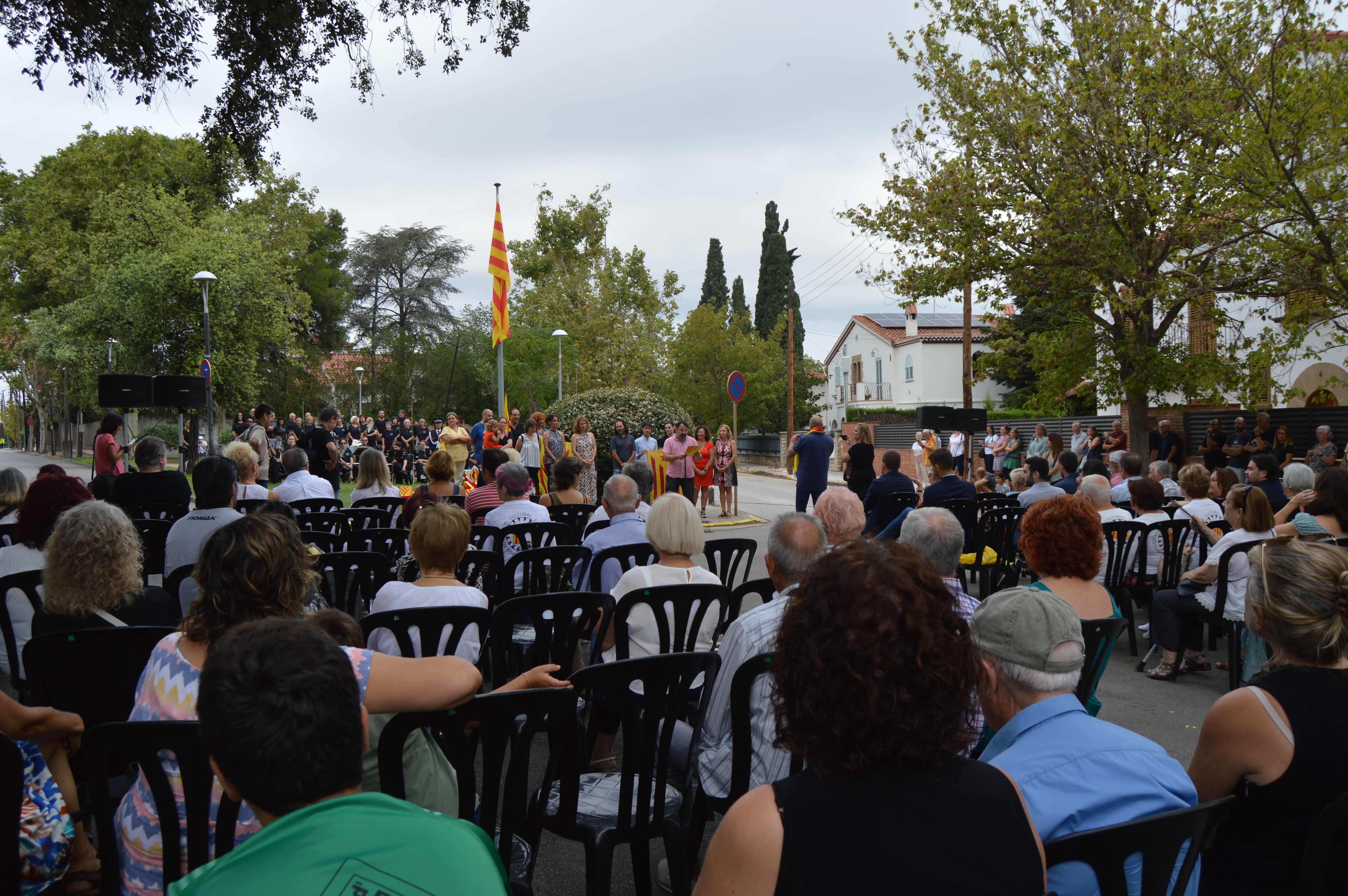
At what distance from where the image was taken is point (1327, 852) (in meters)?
1.99

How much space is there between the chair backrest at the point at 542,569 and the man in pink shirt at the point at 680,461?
9793 mm

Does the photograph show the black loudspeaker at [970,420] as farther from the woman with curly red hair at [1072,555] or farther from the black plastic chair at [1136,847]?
the black plastic chair at [1136,847]

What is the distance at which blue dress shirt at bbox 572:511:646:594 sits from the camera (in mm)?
4898

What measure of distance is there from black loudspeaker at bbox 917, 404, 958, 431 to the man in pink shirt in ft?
13.0

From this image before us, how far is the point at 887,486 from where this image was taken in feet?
26.8

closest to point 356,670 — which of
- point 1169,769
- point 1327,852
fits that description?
point 1169,769

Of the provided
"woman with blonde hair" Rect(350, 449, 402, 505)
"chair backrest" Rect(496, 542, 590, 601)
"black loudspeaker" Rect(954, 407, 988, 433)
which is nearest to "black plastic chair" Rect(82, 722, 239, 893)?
"chair backrest" Rect(496, 542, 590, 601)

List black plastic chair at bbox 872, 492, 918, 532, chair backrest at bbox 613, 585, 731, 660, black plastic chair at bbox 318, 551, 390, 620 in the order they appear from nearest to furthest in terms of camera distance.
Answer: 1. chair backrest at bbox 613, 585, 731, 660
2. black plastic chair at bbox 318, 551, 390, 620
3. black plastic chair at bbox 872, 492, 918, 532

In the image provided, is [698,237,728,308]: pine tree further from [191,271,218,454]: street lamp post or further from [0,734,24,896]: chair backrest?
[0,734,24,896]: chair backrest

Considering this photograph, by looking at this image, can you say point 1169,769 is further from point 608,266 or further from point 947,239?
point 608,266

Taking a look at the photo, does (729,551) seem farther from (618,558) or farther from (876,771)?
(876,771)

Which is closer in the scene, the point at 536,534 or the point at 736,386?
the point at 536,534

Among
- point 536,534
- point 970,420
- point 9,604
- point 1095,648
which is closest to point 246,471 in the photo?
point 536,534

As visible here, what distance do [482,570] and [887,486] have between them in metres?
A: 4.16
